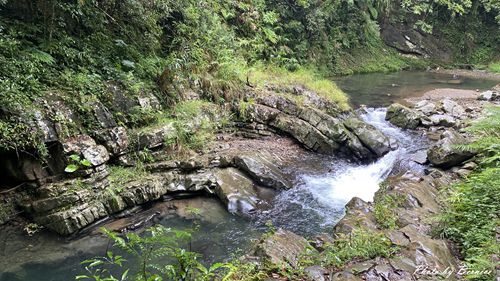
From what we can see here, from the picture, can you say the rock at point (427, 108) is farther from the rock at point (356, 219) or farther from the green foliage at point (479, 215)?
the green foliage at point (479, 215)

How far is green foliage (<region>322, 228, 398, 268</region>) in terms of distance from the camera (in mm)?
4637

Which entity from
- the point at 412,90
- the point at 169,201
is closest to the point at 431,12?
the point at 412,90

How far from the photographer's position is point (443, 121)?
1289cm

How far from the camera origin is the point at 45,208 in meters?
6.65

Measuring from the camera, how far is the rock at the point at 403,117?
42.4ft

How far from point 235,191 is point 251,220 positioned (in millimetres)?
866

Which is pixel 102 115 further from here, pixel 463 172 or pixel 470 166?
pixel 470 166

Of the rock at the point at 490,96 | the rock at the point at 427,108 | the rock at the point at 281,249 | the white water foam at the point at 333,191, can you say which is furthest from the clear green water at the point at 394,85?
the rock at the point at 281,249

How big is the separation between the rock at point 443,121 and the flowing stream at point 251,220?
1.71m

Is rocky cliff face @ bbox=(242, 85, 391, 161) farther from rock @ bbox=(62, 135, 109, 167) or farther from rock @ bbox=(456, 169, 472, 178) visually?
rock @ bbox=(62, 135, 109, 167)

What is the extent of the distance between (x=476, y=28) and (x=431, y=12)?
515cm

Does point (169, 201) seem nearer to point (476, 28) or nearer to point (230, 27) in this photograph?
point (230, 27)

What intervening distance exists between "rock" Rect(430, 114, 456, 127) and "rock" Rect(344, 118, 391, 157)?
3.22 metres

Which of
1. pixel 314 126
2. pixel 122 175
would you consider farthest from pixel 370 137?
pixel 122 175
